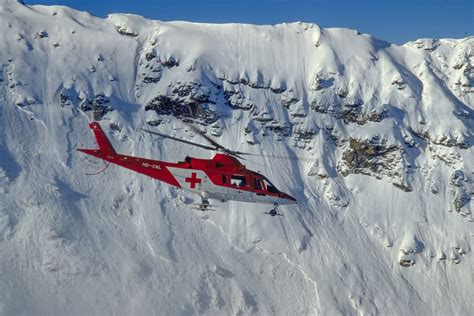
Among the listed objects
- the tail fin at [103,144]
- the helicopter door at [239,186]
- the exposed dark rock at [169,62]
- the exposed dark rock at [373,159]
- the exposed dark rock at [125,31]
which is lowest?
the helicopter door at [239,186]

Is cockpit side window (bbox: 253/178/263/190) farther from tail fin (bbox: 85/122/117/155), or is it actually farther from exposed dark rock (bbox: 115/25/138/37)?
exposed dark rock (bbox: 115/25/138/37)

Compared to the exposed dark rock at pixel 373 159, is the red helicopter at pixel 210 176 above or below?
below

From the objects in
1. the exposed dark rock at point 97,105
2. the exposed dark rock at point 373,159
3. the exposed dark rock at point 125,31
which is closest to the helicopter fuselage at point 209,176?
the exposed dark rock at point 97,105

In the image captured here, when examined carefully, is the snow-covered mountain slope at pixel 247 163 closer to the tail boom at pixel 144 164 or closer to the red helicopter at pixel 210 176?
the tail boom at pixel 144 164

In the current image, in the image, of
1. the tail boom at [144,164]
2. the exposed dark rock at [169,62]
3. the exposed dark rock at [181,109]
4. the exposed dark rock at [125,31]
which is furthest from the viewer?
the exposed dark rock at [125,31]

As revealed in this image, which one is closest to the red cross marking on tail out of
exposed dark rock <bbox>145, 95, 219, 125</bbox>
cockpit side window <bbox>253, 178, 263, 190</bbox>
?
cockpit side window <bbox>253, 178, 263, 190</bbox>

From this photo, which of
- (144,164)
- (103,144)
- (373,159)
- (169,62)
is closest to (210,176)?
(144,164)

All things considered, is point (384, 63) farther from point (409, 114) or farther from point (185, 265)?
point (185, 265)

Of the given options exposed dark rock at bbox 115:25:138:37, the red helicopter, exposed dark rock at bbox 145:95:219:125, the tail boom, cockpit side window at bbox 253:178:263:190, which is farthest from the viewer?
exposed dark rock at bbox 115:25:138:37

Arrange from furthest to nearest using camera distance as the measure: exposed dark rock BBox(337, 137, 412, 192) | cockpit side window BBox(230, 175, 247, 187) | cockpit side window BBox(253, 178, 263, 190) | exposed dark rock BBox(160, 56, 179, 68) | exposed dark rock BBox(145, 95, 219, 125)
→ exposed dark rock BBox(160, 56, 179, 68)
exposed dark rock BBox(337, 137, 412, 192)
exposed dark rock BBox(145, 95, 219, 125)
cockpit side window BBox(253, 178, 263, 190)
cockpit side window BBox(230, 175, 247, 187)
